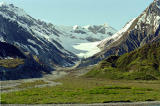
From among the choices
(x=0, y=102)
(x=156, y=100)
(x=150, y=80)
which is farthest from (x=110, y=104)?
(x=150, y=80)

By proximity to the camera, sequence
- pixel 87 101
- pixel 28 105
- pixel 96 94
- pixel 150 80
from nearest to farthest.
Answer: pixel 28 105
pixel 87 101
pixel 96 94
pixel 150 80

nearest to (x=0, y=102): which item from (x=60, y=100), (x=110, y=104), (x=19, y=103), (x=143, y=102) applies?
(x=19, y=103)

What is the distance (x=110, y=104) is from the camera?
95.6 metres

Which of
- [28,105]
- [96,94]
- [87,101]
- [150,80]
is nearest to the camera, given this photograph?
[28,105]

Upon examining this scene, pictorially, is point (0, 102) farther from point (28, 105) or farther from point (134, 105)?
point (134, 105)

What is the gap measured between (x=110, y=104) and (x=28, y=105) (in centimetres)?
2879

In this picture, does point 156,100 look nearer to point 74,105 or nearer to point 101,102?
point 101,102

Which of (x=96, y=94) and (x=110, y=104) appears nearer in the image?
(x=110, y=104)

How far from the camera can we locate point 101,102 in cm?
9788

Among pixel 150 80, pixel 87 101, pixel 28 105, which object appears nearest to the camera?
pixel 28 105

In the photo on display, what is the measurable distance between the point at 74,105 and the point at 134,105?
21.1 meters

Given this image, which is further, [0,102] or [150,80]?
[150,80]

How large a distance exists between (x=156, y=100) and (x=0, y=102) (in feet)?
191

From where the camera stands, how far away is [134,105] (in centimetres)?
9400
